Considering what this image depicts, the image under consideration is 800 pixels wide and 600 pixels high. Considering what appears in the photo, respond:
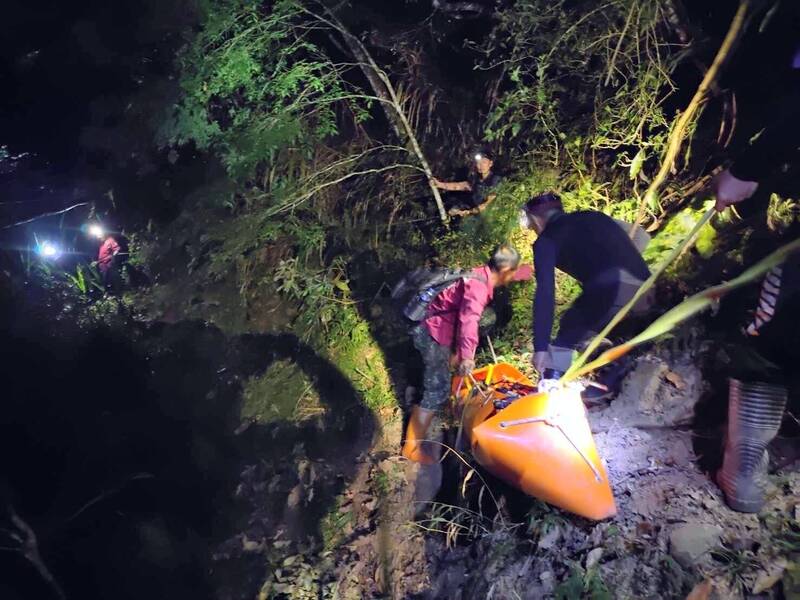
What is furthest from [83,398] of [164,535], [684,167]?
[684,167]

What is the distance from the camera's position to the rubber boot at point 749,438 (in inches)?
106

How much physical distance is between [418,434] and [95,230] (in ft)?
30.2

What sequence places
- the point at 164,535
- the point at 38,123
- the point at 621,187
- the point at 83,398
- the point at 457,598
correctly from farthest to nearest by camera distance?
the point at 38,123 → the point at 83,398 → the point at 164,535 → the point at 621,187 → the point at 457,598

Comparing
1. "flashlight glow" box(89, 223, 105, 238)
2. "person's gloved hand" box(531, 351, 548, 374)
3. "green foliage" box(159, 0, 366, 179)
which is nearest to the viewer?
"person's gloved hand" box(531, 351, 548, 374)

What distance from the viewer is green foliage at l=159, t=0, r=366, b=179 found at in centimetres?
512

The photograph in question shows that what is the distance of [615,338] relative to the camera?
13.2 ft

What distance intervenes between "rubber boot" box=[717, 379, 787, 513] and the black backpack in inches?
73.0

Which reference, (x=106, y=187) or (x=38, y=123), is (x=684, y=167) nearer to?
(x=106, y=187)

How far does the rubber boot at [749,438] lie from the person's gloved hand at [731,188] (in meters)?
1.02

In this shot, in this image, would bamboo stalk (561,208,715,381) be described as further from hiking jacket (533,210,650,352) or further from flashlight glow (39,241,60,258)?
flashlight glow (39,241,60,258)

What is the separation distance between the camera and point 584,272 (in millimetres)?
3361

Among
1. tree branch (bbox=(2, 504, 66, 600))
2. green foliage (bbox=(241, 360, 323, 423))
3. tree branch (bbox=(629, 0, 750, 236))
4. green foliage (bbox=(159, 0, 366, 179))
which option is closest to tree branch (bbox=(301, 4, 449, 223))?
green foliage (bbox=(159, 0, 366, 179))

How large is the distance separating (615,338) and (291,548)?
3423mm

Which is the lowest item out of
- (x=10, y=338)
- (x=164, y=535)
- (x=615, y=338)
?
(x=164, y=535)
